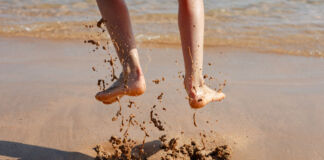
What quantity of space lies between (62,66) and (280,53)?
6.96 ft

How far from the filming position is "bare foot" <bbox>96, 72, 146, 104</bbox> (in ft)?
6.99

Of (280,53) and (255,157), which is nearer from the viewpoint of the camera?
(255,157)

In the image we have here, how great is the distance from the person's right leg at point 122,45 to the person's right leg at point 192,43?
0.26m

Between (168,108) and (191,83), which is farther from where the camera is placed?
(168,108)

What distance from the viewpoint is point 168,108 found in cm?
264

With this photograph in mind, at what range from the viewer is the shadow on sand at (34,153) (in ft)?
7.01

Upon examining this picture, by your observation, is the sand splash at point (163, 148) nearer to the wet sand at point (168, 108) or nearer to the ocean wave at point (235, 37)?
the wet sand at point (168, 108)

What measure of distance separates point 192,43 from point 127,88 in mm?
406

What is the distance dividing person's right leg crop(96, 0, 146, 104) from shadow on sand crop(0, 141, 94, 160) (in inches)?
13.2

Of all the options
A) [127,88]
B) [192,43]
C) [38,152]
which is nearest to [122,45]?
[127,88]

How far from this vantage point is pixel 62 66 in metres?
3.49

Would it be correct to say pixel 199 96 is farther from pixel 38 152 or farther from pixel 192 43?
pixel 38 152

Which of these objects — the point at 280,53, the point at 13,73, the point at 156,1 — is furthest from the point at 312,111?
the point at 156,1

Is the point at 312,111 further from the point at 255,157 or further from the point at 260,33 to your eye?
the point at 260,33
